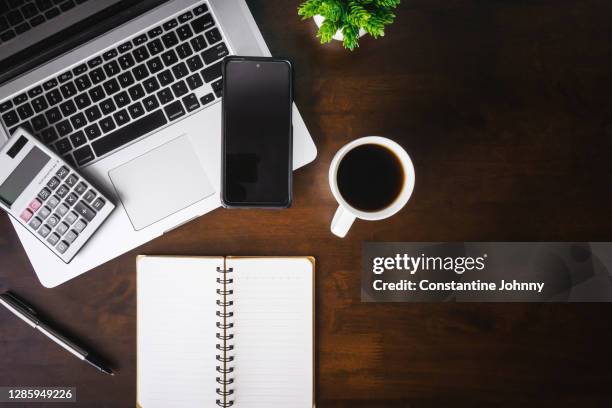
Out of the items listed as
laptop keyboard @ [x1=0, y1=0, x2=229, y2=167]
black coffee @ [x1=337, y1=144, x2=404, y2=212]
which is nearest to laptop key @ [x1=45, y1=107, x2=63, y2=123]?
laptop keyboard @ [x1=0, y1=0, x2=229, y2=167]

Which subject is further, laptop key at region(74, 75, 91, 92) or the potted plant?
laptop key at region(74, 75, 91, 92)

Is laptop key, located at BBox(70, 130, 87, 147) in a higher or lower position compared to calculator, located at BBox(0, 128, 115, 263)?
higher

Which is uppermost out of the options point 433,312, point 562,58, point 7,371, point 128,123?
point 562,58

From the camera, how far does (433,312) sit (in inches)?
34.1

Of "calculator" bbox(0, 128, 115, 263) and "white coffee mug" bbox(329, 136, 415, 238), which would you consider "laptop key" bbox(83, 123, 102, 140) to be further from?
"white coffee mug" bbox(329, 136, 415, 238)

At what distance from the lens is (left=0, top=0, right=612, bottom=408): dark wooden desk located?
33.5 inches

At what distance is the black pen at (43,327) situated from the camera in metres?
0.83

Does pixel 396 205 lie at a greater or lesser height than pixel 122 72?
lesser

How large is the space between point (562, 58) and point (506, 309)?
0.44m

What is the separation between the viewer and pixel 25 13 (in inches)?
30.9

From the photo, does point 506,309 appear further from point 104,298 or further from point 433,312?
point 104,298

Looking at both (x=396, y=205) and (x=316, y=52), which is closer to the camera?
(x=396, y=205)

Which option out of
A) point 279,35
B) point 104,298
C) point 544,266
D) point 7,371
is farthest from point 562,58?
point 7,371

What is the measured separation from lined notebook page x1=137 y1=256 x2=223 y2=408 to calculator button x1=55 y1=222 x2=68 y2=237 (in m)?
0.14
